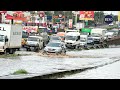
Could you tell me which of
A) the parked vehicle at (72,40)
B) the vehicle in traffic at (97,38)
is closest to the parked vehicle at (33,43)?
→ the parked vehicle at (72,40)

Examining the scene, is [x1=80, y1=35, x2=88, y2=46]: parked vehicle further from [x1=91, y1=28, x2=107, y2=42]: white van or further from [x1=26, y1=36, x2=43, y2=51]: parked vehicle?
[x1=26, y1=36, x2=43, y2=51]: parked vehicle

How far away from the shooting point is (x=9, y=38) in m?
39.1

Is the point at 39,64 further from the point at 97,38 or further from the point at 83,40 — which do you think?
the point at 97,38

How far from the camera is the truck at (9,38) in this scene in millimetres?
37350

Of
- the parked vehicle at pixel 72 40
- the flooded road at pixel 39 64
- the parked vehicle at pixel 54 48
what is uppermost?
the parked vehicle at pixel 72 40

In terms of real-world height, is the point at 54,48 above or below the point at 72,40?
below

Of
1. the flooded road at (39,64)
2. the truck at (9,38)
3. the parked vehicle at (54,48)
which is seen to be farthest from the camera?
the parked vehicle at (54,48)

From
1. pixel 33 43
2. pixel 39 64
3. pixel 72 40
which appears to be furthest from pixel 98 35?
pixel 39 64

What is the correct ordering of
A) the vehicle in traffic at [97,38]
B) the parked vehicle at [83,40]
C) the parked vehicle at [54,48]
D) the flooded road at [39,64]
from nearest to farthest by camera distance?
the flooded road at [39,64] < the parked vehicle at [54,48] < the parked vehicle at [83,40] < the vehicle in traffic at [97,38]

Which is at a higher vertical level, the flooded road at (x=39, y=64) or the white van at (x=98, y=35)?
the white van at (x=98, y=35)

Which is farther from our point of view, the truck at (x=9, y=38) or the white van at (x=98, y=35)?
the white van at (x=98, y=35)

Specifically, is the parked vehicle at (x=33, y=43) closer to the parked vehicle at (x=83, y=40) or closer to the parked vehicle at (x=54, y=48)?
the parked vehicle at (x=54, y=48)
